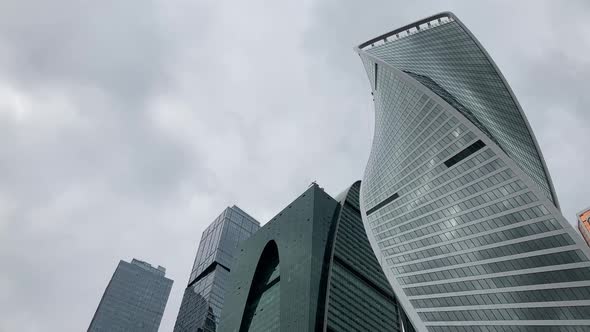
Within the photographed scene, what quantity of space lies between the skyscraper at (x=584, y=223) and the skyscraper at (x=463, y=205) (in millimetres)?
55810

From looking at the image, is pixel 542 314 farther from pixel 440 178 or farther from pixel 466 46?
pixel 466 46

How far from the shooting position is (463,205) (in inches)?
3366

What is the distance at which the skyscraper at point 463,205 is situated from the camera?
228 feet

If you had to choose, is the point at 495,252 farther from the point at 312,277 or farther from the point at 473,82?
the point at 473,82

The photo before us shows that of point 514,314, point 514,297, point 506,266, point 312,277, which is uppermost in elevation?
point 312,277

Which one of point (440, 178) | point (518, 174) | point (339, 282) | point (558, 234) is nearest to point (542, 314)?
point (558, 234)

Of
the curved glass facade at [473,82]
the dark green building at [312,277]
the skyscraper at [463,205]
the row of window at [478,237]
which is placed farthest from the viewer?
the dark green building at [312,277]

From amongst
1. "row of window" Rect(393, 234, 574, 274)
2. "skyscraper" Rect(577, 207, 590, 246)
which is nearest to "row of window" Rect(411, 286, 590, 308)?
"row of window" Rect(393, 234, 574, 274)

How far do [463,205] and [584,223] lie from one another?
100220mm

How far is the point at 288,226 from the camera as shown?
150 meters

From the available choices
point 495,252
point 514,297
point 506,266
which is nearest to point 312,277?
point 495,252

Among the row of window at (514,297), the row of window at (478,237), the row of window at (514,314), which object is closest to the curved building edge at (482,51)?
the row of window at (478,237)

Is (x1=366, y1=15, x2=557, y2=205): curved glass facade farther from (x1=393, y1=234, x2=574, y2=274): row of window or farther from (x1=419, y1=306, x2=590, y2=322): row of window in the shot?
(x1=419, y1=306, x2=590, y2=322): row of window

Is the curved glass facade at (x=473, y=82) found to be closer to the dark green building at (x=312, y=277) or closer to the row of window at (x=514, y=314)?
the row of window at (x=514, y=314)
